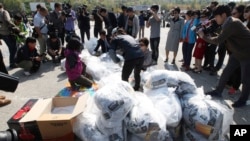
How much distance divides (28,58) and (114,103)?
12.0 ft

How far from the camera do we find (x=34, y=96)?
13.5 ft

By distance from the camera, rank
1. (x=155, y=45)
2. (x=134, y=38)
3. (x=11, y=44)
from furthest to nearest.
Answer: (x=155, y=45) → (x=134, y=38) → (x=11, y=44)

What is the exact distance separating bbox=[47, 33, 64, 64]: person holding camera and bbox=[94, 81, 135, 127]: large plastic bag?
3948 millimetres

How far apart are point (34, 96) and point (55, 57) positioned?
2118mm

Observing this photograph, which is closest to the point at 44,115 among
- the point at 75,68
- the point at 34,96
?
the point at 75,68

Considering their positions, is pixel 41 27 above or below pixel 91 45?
above

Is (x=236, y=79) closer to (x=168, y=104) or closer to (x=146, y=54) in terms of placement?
(x=146, y=54)

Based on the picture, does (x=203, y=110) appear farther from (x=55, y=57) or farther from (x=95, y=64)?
(x=55, y=57)

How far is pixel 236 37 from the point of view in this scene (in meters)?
3.23

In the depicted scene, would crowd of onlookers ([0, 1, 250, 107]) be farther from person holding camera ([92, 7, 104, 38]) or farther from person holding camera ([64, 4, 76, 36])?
person holding camera ([92, 7, 104, 38])

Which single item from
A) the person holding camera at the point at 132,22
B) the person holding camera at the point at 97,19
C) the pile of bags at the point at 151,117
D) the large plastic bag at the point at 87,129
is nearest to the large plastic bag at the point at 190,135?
the pile of bags at the point at 151,117

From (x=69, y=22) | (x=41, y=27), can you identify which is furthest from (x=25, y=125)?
(x=69, y=22)

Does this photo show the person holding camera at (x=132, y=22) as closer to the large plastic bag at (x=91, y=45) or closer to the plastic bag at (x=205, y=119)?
the large plastic bag at (x=91, y=45)

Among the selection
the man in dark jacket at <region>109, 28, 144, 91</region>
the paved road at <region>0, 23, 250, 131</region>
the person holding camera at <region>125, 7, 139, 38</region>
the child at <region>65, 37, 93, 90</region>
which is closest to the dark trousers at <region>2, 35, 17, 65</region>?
the paved road at <region>0, 23, 250, 131</region>
